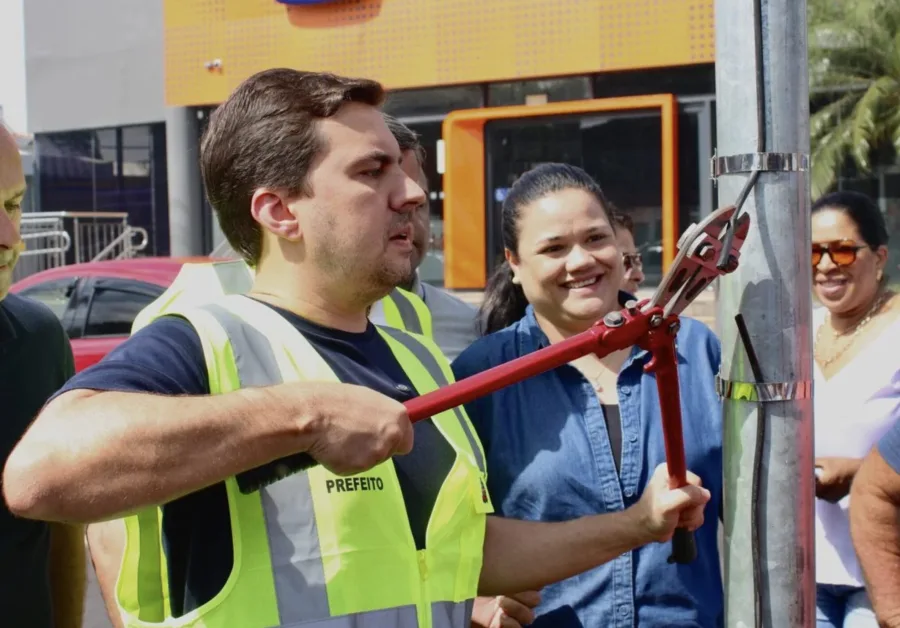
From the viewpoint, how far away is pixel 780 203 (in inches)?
70.5

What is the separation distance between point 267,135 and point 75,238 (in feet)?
54.4

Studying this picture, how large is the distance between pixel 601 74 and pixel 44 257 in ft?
30.7

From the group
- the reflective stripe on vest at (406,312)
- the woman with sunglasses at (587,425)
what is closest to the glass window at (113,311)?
the reflective stripe on vest at (406,312)

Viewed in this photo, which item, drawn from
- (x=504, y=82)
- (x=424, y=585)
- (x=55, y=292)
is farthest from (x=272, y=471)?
(x=504, y=82)

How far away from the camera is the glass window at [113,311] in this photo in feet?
24.8

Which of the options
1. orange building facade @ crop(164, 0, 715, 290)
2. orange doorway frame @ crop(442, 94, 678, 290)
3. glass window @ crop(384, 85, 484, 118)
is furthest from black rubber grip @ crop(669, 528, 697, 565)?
glass window @ crop(384, 85, 484, 118)

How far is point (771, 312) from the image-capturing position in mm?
1796

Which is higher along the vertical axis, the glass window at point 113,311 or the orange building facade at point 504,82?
the orange building facade at point 504,82

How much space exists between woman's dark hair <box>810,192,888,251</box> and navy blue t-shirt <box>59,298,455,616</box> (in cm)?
188

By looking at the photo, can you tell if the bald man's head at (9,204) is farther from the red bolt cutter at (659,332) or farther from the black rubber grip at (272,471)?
the red bolt cutter at (659,332)

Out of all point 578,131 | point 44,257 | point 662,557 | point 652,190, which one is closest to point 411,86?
point 578,131

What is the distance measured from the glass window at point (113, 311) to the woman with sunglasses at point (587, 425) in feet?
17.7

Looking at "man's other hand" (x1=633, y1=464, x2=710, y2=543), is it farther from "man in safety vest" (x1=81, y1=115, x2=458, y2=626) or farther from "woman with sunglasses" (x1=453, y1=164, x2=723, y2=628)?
"man in safety vest" (x1=81, y1=115, x2=458, y2=626)

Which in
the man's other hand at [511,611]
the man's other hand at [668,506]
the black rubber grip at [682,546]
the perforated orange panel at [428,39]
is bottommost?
the man's other hand at [511,611]
